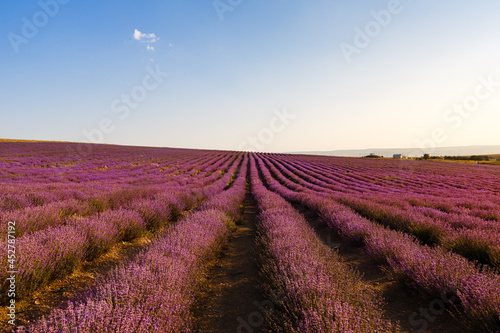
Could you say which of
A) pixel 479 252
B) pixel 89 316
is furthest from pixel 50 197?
pixel 479 252

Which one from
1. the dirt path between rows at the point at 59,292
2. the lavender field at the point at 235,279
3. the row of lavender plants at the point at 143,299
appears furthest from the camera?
the dirt path between rows at the point at 59,292

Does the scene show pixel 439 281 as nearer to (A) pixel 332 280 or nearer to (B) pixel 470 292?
(B) pixel 470 292

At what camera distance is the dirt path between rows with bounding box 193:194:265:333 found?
2365 millimetres

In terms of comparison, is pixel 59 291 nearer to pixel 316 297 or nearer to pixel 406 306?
pixel 316 297

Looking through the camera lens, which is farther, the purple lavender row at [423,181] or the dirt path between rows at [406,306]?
the purple lavender row at [423,181]

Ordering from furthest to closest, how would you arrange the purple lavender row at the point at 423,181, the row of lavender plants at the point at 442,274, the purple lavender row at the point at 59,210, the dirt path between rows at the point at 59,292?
the purple lavender row at the point at 423,181 < the purple lavender row at the point at 59,210 < the dirt path between rows at the point at 59,292 < the row of lavender plants at the point at 442,274

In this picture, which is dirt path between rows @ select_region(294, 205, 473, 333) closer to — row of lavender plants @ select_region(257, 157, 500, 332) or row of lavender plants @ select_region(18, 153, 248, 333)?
row of lavender plants @ select_region(257, 157, 500, 332)

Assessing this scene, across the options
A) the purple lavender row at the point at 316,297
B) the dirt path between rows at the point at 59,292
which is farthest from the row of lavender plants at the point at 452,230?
the dirt path between rows at the point at 59,292

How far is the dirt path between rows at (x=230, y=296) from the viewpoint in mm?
2365

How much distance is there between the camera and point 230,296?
9.61 feet

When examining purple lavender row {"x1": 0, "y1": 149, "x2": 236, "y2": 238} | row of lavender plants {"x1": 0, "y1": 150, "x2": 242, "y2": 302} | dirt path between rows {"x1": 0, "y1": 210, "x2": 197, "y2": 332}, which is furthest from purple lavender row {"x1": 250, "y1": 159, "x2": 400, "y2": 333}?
purple lavender row {"x1": 0, "y1": 149, "x2": 236, "y2": 238}

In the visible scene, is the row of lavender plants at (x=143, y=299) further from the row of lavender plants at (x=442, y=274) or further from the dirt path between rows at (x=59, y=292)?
the row of lavender plants at (x=442, y=274)

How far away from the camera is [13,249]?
255 cm

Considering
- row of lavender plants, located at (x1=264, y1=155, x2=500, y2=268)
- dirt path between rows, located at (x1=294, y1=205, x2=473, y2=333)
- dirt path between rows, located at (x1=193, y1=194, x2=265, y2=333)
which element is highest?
row of lavender plants, located at (x1=264, y1=155, x2=500, y2=268)
